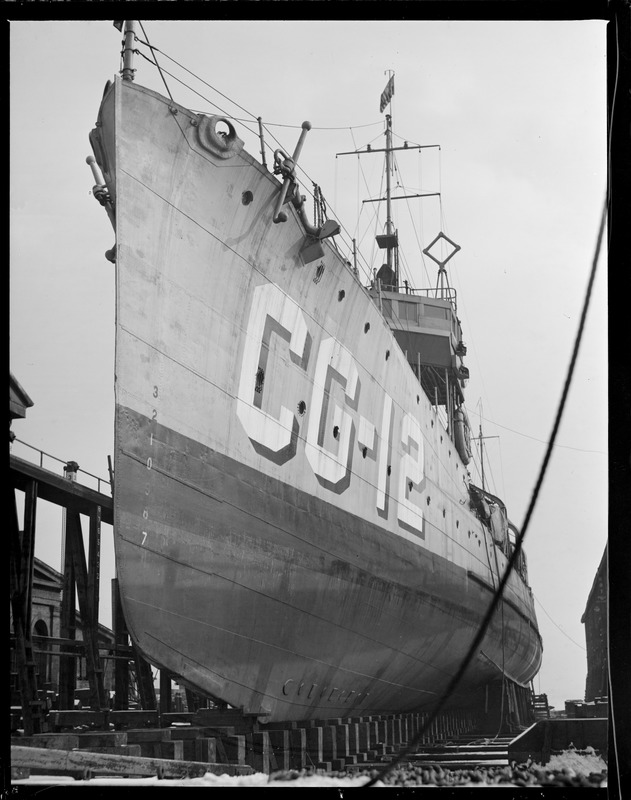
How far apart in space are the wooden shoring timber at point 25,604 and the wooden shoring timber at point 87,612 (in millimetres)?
406

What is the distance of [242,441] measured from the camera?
591 centimetres

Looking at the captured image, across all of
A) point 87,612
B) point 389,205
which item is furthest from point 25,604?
point 389,205

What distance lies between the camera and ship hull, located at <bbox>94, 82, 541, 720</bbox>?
533 cm

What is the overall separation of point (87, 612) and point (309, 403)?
2.83 m

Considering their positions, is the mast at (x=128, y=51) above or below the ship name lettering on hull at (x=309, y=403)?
above

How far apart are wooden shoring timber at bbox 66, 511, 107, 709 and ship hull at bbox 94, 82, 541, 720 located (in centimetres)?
189

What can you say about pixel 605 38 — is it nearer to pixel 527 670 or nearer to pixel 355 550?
pixel 355 550

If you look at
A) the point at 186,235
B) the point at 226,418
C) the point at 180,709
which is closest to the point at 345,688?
the point at 226,418

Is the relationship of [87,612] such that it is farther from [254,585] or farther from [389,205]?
[389,205]

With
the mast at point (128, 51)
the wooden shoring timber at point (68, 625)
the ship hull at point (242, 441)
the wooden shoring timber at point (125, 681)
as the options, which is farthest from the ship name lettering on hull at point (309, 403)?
the wooden shoring timber at point (125, 681)

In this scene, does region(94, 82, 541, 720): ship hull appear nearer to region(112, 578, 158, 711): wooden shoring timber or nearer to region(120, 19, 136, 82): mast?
region(120, 19, 136, 82): mast

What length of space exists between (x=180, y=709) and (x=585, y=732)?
9.39 m

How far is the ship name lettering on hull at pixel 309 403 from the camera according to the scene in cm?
613

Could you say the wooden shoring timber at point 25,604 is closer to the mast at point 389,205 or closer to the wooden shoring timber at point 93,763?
the wooden shoring timber at point 93,763
